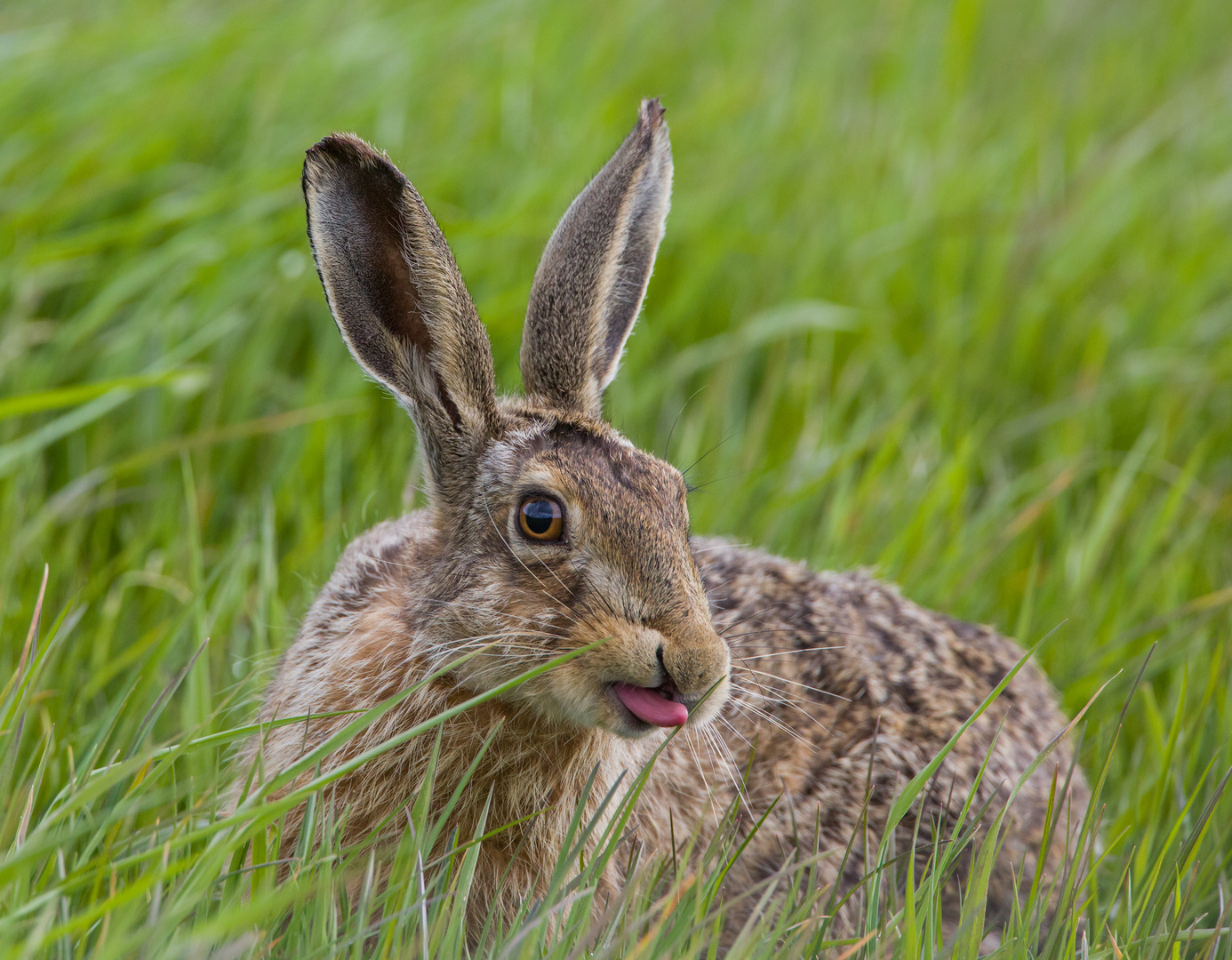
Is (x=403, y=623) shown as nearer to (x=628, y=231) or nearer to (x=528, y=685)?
(x=528, y=685)

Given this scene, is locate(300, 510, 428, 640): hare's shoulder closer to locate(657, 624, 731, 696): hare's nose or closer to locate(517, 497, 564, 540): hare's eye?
locate(517, 497, 564, 540): hare's eye

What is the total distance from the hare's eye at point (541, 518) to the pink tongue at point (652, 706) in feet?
1.40

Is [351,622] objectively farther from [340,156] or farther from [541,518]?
[340,156]

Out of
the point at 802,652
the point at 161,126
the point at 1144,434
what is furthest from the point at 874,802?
the point at 161,126

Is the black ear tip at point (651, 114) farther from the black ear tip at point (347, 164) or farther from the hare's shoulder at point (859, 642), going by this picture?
the hare's shoulder at point (859, 642)

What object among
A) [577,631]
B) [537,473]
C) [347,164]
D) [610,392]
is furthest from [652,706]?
[610,392]

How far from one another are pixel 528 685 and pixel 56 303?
117 inches

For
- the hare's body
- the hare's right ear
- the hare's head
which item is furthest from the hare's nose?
the hare's right ear

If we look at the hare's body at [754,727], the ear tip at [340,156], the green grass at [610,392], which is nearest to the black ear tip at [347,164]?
the ear tip at [340,156]

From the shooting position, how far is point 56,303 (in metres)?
5.21

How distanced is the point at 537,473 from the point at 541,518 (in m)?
0.12

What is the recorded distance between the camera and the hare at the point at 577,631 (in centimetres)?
325

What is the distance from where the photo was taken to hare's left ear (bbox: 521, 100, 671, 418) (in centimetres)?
384

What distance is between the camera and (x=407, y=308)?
3.65 metres
